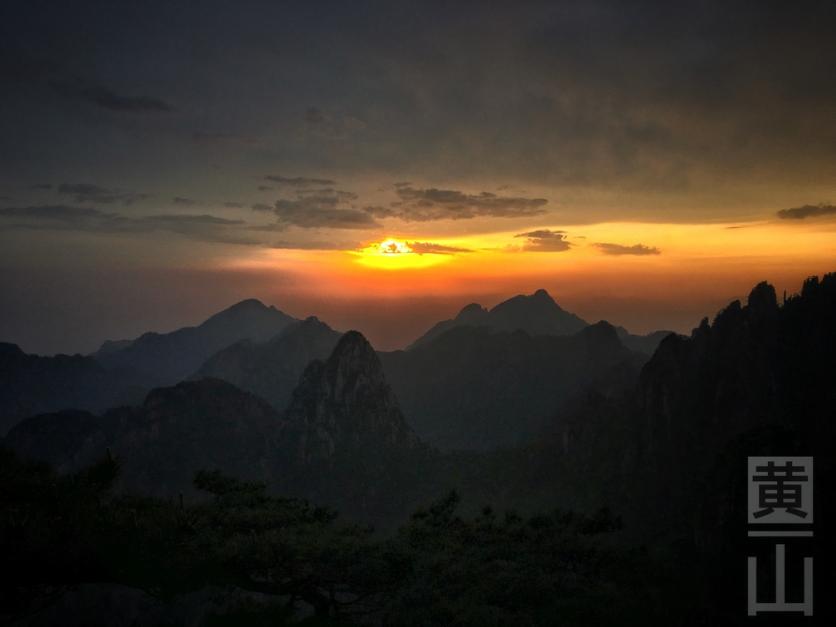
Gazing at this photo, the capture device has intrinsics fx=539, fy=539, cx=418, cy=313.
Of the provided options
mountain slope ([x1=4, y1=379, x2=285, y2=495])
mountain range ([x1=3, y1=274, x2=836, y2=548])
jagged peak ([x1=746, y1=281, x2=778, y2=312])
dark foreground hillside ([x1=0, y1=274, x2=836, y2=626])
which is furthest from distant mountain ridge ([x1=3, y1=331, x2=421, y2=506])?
jagged peak ([x1=746, y1=281, x2=778, y2=312])

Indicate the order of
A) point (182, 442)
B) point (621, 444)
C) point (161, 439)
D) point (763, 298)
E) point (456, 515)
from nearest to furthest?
point (456, 515)
point (763, 298)
point (621, 444)
point (161, 439)
point (182, 442)

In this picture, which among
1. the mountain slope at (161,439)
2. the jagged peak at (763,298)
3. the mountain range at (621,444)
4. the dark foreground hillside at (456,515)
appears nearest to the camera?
the dark foreground hillside at (456,515)

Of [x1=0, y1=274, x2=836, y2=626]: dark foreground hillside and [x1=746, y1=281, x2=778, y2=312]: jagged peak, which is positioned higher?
[x1=746, y1=281, x2=778, y2=312]: jagged peak

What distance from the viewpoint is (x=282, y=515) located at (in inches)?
932

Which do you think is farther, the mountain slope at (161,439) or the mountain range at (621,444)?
the mountain slope at (161,439)

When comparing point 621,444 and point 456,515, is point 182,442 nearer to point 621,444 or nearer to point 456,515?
point 621,444

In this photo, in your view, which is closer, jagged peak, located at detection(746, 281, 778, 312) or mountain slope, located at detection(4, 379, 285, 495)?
jagged peak, located at detection(746, 281, 778, 312)

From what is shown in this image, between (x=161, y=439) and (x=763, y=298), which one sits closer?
(x=763, y=298)

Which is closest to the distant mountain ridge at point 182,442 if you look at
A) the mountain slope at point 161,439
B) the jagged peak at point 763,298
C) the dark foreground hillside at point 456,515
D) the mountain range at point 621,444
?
the mountain slope at point 161,439

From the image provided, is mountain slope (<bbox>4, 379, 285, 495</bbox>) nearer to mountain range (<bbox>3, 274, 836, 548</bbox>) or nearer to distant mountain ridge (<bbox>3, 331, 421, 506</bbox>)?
distant mountain ridge (<bbox>3, 331, 421, 506</bbox>)

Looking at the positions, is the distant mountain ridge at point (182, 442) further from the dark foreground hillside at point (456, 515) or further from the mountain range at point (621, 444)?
the dark foreground hillside at point (456, 515)

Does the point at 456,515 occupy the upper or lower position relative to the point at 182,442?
upper

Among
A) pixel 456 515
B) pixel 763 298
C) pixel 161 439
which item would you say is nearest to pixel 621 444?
pixel 763 298

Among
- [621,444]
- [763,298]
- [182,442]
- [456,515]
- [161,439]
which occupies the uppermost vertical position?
[763,298]
